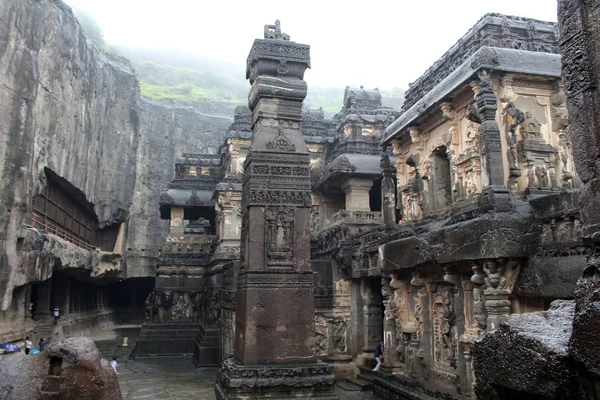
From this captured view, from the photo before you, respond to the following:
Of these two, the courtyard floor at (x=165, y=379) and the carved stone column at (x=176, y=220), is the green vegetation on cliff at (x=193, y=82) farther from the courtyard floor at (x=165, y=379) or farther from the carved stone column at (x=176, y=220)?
the courtyard floor at (x=165, y=379)

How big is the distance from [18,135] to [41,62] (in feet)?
14.7

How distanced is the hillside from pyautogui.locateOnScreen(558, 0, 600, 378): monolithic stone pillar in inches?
1701

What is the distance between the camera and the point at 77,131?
73.7ft

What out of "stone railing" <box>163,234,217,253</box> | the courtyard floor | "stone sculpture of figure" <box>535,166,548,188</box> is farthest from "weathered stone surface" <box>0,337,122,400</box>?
"stone railing" <box>163,234,217,253</box>

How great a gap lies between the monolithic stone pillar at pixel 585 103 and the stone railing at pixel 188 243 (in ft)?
64.2

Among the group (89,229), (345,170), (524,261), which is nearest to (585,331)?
(524,261)

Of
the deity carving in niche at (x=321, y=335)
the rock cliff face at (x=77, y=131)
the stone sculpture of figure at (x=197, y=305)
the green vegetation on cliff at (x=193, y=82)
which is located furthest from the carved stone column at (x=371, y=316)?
the green vegetation on cliff at (x=193, y=82)

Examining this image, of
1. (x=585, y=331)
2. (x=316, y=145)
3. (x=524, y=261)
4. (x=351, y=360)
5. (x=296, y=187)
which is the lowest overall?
(x=351, y=360)

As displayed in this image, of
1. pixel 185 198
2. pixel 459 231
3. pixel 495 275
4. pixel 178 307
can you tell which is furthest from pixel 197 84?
pixel 495 275

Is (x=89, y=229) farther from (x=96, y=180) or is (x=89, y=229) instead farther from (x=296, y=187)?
(x=296, y=187)

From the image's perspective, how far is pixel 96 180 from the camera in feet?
90.7

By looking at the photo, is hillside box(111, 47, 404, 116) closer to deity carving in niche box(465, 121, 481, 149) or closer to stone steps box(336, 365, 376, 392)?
stone steps box(336, 365, 376, 392)

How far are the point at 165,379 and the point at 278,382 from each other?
25.9 ft

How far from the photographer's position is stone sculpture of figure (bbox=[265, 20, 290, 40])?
7699mm
